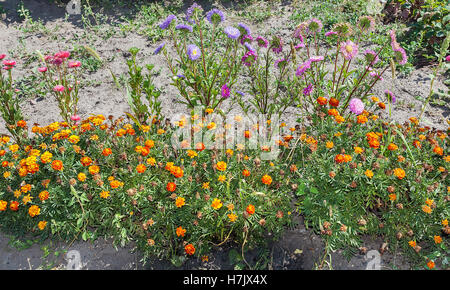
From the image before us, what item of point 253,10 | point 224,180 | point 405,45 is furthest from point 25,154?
point 405,45

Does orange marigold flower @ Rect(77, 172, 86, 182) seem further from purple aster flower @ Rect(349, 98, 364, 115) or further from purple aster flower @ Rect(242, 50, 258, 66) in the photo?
purple aster flower @ Rect(349, 98, 364, 115)

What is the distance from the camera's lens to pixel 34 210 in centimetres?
241

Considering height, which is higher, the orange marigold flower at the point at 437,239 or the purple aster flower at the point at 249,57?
the purple aster flower at the point at 249,57

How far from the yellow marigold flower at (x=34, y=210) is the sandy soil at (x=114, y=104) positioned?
0.94ft

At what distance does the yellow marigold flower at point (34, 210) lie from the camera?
7.87ft

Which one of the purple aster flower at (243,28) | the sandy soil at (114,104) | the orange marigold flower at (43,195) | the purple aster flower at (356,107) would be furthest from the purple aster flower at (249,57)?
the orange marigold flower at (43,195)

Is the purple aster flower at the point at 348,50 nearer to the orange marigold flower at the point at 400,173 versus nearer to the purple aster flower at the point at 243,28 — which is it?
the purple aster flower at the point at 243,28

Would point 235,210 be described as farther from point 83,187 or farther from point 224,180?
point 83,187

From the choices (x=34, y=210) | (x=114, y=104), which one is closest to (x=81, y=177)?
(x=34, y=210)

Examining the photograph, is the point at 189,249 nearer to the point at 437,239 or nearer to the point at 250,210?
the point at 250,210

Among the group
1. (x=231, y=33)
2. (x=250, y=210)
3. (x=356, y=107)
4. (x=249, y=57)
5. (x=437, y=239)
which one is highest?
(x=231, y=33)

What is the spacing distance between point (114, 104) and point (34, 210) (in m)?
2.06

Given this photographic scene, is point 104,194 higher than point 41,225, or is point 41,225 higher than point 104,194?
point 104,194

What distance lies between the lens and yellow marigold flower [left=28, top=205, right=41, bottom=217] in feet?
7.87
